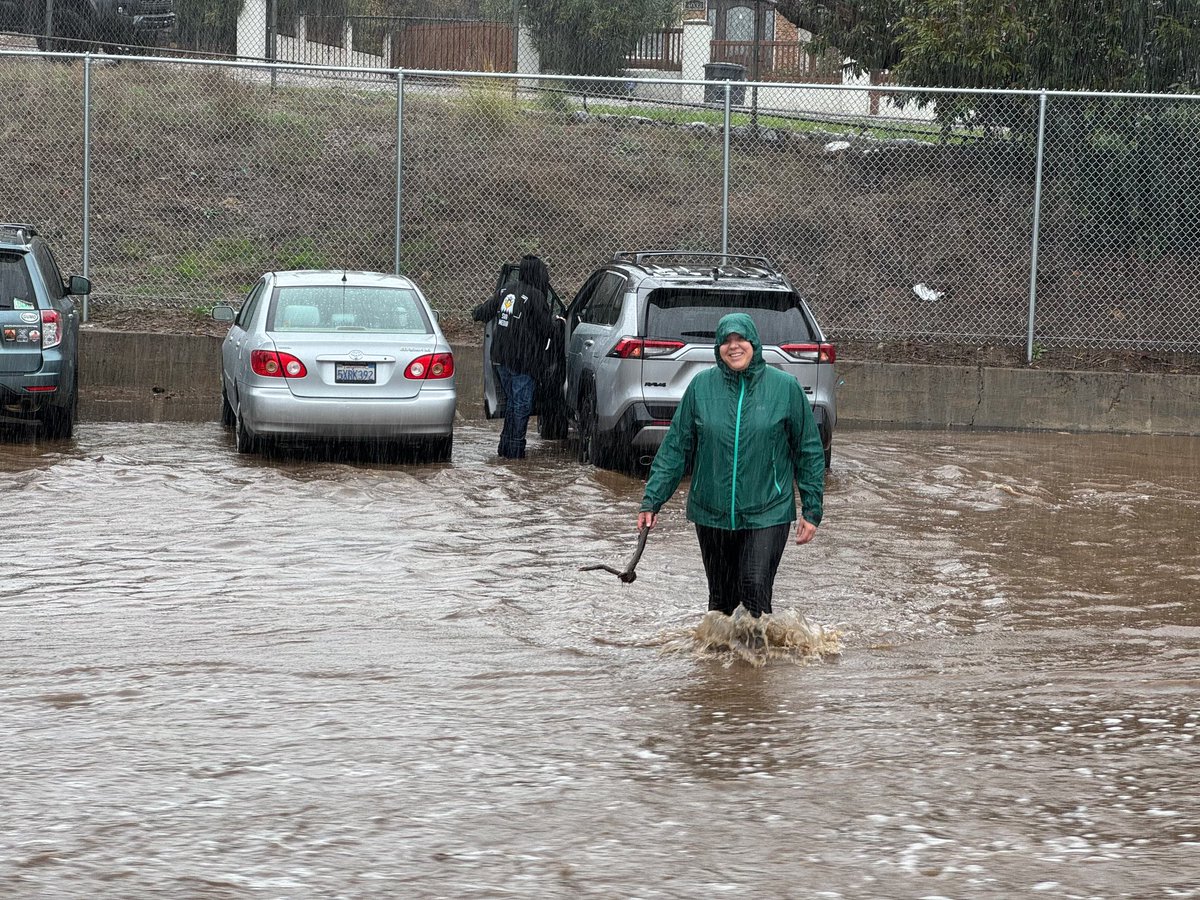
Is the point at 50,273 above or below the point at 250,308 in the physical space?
above

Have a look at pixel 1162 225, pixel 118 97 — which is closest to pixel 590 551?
pixel 1162 225

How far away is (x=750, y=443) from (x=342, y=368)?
5957 millimetres

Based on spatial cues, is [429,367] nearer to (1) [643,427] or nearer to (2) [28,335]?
(1) [643,427]

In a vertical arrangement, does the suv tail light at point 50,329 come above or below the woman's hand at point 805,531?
above

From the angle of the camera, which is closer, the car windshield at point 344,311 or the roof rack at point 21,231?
the car windshield at point 344,311

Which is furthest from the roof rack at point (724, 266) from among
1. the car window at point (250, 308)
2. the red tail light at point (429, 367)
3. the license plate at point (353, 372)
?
the car window at point (250, 308)

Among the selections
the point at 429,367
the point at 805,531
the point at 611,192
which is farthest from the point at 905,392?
the point at 805,531

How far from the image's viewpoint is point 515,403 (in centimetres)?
1371

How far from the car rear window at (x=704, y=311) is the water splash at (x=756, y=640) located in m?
4.93

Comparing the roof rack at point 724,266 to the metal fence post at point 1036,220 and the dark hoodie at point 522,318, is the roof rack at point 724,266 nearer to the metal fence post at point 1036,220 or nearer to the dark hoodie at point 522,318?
the dark hoodie at point 522,318

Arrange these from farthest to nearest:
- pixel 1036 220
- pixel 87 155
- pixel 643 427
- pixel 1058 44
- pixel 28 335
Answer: pixel 1058 44 < pixel 87 155 < pixel 1036 220 < pixel 28 335 < pixel 643 427

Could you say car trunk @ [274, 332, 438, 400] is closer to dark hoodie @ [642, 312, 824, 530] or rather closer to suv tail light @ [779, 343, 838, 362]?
suv tail light @ [779, 343, 838, 362]

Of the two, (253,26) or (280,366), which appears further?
(253,26)

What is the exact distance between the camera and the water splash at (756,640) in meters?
7.72
